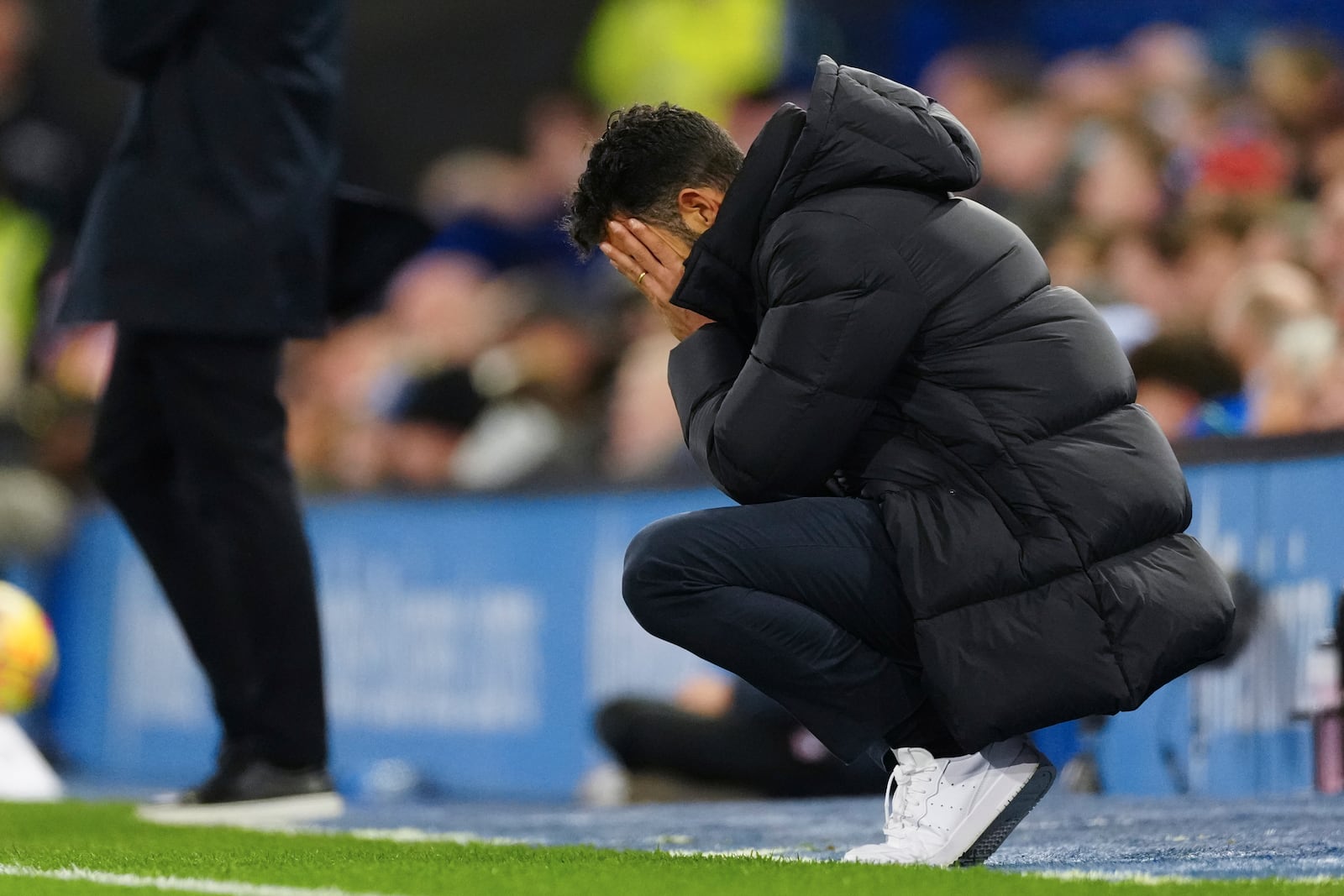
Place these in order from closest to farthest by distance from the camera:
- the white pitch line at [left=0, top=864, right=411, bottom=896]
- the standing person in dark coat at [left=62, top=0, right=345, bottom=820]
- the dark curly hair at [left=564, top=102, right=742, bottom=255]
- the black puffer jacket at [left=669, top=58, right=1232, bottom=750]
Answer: the white pitch line at [left=0, top=864, right=411, bottom=896]
the black puffer jacket at [left=669, top=58, right=1232, bottom=750]
the dark curly hair at [left=564, top=102, right=742, bottom=255]
the standing person in dark coat at [left=62, top=0, right=345, bottom=820]

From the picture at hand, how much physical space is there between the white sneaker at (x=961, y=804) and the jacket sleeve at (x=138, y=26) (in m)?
2.29

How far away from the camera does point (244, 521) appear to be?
142 inches

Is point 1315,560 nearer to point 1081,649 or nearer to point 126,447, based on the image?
point 1081,649

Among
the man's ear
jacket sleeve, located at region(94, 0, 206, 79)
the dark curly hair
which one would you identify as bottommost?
the man's ear

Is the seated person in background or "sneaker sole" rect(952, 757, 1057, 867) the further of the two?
the seated person in background

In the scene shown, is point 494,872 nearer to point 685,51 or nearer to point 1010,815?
point 1010,815

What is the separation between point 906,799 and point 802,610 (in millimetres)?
316

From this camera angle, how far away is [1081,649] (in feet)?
7.82

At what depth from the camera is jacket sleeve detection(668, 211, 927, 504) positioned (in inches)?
95.3

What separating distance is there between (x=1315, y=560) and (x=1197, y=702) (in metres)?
0.47

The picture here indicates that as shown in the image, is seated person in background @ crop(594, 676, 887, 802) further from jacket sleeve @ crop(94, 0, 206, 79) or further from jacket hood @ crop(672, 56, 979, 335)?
jacket hood @ crop(672, 56, 979, 335)

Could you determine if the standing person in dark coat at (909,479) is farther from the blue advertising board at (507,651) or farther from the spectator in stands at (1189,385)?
the spectator in stands at (1189,385)

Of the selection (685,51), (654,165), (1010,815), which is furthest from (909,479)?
(685,51)

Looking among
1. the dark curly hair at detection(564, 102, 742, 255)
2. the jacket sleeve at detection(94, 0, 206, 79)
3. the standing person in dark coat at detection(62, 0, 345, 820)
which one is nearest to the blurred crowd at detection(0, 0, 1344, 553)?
the standing person in dark coat at detection(62, 0, 345, 820)
